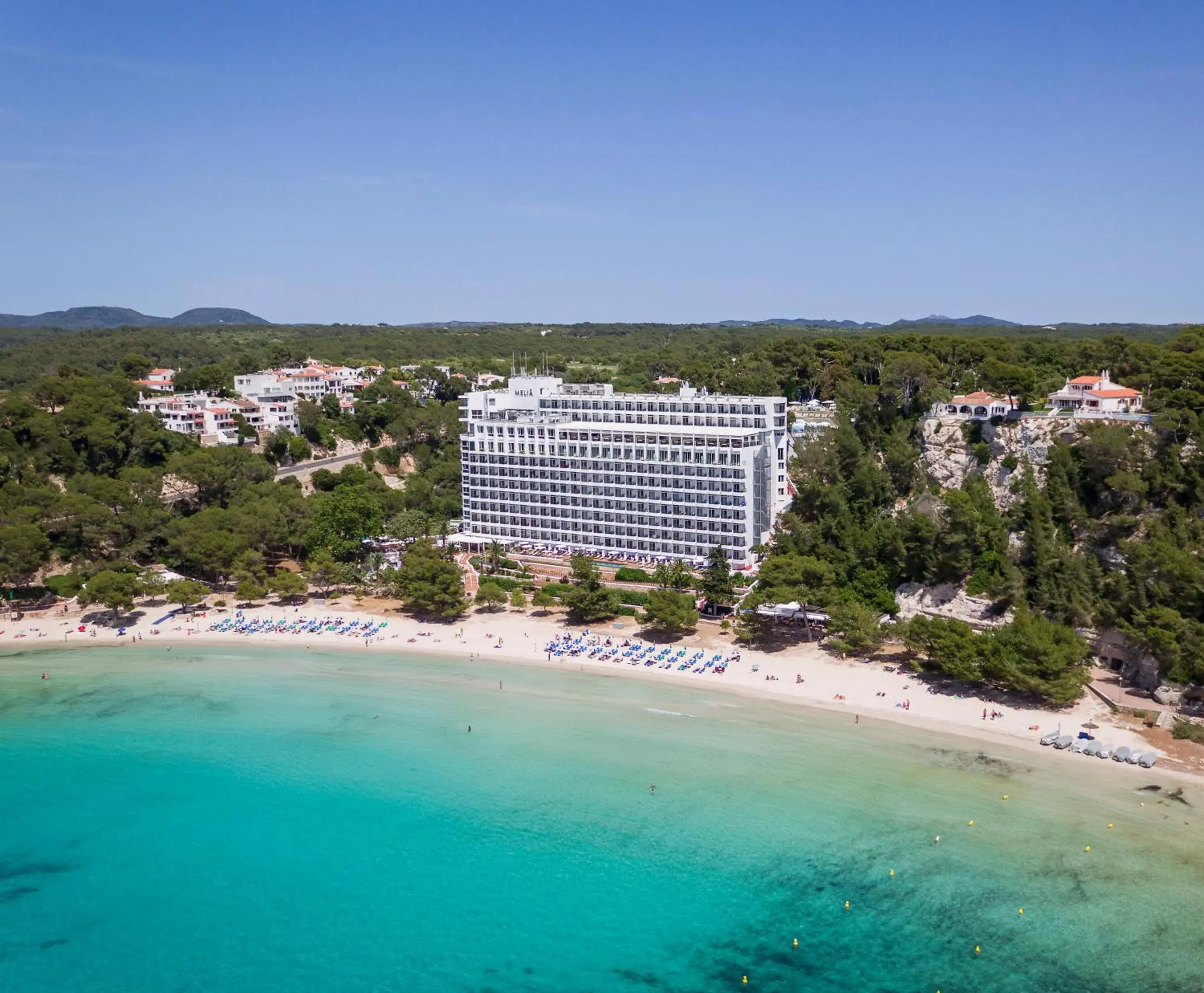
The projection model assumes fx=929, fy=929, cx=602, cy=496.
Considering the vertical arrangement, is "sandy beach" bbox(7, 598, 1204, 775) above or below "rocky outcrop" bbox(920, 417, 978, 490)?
below

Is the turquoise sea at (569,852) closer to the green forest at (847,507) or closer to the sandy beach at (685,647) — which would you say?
the sandy beach at (685,647)

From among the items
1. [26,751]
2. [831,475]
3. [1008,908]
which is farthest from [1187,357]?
[26,751]

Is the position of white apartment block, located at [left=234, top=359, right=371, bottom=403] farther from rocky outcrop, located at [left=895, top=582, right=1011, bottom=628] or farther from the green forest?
rocky outcrop, located at [left=895, top=582, right=1011, bottom=628]

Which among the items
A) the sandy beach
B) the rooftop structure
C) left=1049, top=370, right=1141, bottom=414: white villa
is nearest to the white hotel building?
the sandy beach

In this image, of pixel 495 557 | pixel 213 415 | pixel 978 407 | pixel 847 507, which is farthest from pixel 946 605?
pixel 213 415

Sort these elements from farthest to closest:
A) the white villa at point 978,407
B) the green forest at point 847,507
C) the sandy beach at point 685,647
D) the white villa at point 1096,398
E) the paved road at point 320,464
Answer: the paved road at point 320,464 → the white villa at point 978,407 → the white villa at point 1096,398 → the green forest at point 847,507 → the sandy beach at point 685,647

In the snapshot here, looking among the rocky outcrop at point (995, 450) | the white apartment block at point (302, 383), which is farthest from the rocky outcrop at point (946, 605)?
the white apartment block at point (302, 383)

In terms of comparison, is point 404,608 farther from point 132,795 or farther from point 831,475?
point 831,475
